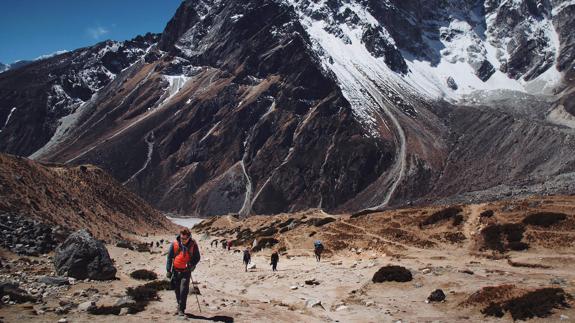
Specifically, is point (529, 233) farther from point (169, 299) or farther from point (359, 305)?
point (169, 299)

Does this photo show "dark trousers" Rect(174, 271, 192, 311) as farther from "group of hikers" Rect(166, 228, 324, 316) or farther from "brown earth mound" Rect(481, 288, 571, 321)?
"brown earth mound" Rect(481, 288, 571, 321)

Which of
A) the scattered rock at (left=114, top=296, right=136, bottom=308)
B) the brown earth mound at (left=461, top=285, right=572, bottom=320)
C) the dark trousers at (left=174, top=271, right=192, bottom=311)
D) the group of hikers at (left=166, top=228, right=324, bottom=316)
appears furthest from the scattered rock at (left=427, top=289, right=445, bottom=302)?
the scattered rock at (left=114, top=296, right=136, bottom=308)

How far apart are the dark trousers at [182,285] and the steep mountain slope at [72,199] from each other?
24351 millimetres

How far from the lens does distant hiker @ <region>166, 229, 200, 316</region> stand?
1844cm

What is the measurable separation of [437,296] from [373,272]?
929cm

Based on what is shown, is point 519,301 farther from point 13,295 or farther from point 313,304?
point 13,295

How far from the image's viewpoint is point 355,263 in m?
40.0

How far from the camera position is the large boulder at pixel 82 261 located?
84.8 feet

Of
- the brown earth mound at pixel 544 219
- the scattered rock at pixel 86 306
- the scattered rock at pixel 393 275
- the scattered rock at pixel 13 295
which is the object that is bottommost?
the brown earth mound at pixel 544 219

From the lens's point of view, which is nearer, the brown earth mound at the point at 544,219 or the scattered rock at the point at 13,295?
the scattered rock at the point at 13,295

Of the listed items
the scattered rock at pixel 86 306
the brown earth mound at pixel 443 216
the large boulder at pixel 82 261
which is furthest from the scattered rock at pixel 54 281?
the brown earth mound at pixel 443 216

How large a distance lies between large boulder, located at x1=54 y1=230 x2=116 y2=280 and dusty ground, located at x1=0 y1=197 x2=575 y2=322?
3.68 ft

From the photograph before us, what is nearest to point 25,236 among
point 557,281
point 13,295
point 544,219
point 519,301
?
point 13,295

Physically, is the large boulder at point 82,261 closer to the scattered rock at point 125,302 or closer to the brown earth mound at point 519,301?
the scattered rock at point 125,302
